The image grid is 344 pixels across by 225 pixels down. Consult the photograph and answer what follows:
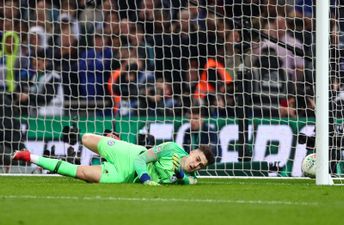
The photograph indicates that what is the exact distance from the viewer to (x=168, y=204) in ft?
26.8

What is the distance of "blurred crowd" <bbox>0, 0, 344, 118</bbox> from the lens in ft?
49.0

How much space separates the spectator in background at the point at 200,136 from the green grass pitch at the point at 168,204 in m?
3.71

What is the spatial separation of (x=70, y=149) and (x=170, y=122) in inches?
61.2

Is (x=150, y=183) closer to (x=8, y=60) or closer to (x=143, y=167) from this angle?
(x=143, y=167)

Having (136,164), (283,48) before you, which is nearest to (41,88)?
(283,48)

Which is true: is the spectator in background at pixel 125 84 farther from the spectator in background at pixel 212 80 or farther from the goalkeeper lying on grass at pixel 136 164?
the goalkeeper lying on grass at pixel 136 164

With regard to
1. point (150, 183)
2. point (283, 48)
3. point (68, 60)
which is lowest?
point (150, 183)

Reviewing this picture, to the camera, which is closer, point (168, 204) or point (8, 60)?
point (168, 204)

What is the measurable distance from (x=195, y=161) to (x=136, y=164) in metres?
0.66

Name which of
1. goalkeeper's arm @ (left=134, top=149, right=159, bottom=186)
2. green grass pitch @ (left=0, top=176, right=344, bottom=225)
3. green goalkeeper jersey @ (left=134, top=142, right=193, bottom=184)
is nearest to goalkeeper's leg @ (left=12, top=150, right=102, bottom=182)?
green grass pitch @ (left=0, top=176, right=344, bottom=225)

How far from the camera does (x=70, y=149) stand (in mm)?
14820

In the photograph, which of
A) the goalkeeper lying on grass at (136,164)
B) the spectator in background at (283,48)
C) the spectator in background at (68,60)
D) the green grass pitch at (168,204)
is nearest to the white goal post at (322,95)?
the green grass pitch at (168,204)

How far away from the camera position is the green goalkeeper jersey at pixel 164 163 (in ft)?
35.1

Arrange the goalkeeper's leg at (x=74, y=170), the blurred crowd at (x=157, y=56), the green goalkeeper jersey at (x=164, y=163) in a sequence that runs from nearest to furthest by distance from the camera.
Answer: the green goalkeeper jersey at (x=164, y=163) < the goalkeeper's leg at (x=74, y=170) < the blurred crowd at (x=157, y=56)
